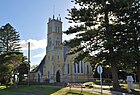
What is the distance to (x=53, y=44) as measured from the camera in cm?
5222

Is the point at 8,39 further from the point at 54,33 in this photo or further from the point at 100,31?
the point at 100,31

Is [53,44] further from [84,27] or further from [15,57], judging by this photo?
[84,27]

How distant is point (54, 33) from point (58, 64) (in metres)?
7.47

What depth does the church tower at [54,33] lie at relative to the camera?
5283cm

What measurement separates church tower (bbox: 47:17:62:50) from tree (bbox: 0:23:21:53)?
11.3 metres

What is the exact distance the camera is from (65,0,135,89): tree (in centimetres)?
2270

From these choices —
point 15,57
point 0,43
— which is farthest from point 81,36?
point 0,43

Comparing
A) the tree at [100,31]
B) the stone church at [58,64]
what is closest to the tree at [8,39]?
the stone church at [58,64]

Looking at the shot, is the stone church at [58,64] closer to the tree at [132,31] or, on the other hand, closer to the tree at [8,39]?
the tree at [8,39]

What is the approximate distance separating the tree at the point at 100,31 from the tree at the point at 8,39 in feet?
123

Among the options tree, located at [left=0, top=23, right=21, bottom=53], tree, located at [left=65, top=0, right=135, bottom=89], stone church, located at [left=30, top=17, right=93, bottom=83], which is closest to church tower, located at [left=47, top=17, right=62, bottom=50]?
stone church, located at [left=30, top=17, right=93, bottom=83]

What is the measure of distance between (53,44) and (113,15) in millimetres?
28809

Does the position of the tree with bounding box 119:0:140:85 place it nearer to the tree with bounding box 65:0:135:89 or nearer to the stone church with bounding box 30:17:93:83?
the tree with bounding box 65:0:135:89

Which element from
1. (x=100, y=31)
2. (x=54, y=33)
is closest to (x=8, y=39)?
(x=54, y=33)
